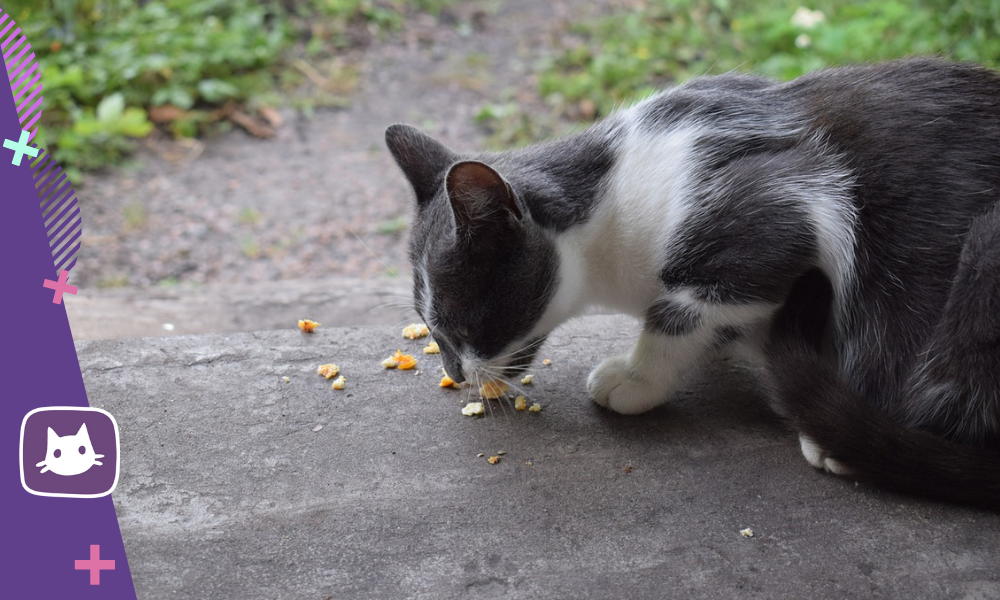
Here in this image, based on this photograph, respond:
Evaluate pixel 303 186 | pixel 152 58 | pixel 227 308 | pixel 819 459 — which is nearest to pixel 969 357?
pixel 819 459

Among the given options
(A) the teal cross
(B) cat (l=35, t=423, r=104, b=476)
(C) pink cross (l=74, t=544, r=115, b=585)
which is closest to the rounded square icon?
(B) cat (l=35, t=423, r=104, b=476)

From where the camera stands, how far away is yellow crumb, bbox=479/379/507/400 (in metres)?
1.93

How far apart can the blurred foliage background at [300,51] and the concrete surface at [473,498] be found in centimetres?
251

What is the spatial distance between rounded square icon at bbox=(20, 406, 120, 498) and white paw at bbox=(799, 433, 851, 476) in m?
1.35

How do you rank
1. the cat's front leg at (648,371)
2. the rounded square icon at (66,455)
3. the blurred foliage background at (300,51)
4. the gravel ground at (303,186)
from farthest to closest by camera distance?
the blurred foliage background at (300,51) < the gravel ground at (303,186) < the cat's front leg at (648,371) < the rounded square icon at (66,455)

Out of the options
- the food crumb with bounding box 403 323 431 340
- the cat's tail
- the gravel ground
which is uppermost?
the cat's tail

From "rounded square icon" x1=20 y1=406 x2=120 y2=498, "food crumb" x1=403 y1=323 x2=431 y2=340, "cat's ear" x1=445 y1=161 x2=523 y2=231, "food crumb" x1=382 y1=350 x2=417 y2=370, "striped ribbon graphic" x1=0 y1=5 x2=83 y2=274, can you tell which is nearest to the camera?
"rounded square icon" x1=20 y1=406 x2=120 y2=498

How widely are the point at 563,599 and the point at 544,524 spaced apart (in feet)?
0.65

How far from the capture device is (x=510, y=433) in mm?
1841

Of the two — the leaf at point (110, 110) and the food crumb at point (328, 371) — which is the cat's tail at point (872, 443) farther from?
the leaf at point (110, 110)

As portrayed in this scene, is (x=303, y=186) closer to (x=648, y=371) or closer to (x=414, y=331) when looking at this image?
(x=414, y=331)

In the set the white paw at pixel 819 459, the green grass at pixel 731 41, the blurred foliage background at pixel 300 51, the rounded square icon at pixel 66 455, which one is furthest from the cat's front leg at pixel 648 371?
the blurred foliage background at pixel 300 51

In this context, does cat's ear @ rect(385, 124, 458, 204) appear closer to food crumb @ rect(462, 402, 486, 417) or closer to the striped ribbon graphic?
food crumb @ rect(462, 402, 486, 417)

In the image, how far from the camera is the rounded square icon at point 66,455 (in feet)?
4.91
